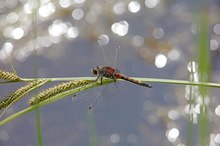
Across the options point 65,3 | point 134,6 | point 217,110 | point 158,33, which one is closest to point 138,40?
point 158,33

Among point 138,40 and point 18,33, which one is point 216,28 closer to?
point 138,40

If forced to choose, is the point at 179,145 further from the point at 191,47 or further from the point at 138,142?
the point at 191,47

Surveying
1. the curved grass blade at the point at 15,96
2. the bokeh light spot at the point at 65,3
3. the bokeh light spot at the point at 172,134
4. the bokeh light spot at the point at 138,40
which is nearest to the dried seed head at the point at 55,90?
the curved grass blade at the point at 15,96

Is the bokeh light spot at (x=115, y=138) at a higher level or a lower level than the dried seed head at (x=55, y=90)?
lower

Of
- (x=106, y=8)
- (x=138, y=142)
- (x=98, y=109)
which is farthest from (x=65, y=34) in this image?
(x=138, y=142)

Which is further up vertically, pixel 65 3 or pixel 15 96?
pixel 65 3

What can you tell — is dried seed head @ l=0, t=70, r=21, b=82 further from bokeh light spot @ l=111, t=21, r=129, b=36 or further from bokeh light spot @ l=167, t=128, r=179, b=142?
bokeh light spot @ l=111, t=21, r=129, b=36

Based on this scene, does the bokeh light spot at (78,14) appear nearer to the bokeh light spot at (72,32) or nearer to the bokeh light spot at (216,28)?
the bokeh light spot at (72,32)

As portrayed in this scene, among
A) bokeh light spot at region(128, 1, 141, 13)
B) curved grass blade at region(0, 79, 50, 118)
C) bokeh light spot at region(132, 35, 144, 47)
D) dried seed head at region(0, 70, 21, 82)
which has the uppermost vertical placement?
bokeh light spot at region(128, 1, 141, 13)

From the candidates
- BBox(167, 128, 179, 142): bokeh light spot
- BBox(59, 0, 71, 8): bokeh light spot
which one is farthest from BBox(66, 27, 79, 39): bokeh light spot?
BBox(167, 128, 179, 142): bokeh light spot

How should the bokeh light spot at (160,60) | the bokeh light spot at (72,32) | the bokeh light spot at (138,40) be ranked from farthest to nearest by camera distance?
the bokeh light spot at (72,32) → the bokeh light spot at (138,40) → the bokeh light spot at (160,60)

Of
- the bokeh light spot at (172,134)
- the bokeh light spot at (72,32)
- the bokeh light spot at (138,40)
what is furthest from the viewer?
Answer: the bokeh light spot at (72,32)
